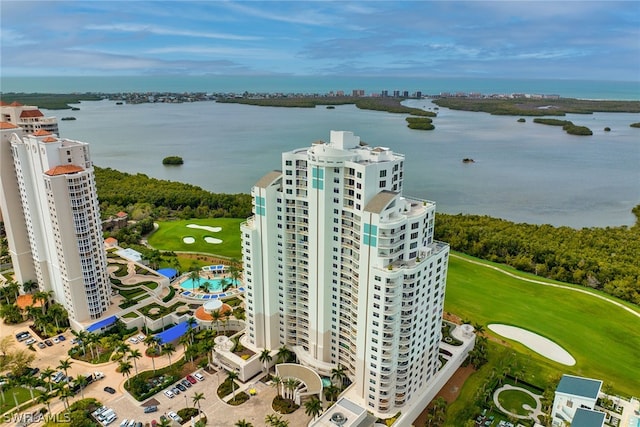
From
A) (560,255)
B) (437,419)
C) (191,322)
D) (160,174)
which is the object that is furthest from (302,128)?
(437,419)

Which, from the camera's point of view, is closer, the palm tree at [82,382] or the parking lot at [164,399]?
the parking lot at [164,399]

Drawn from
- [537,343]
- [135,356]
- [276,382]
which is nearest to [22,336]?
[135,356]

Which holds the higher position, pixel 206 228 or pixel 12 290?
pixel 12 290

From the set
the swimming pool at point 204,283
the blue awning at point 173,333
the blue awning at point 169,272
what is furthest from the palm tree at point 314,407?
the blue awning at point 169,272

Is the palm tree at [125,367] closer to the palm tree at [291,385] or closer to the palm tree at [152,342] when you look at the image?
the palm tree at [152,342]

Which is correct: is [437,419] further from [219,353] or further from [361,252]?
[219,353]

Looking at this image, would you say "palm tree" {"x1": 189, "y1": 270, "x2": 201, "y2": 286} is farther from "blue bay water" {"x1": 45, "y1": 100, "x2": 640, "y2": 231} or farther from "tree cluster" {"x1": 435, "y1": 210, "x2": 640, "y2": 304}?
"blue bay water" {"x1": 45, "y1": 100, "x2": 640, "y2": 231}

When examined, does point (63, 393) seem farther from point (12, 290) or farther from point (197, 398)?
point (12, 290)
